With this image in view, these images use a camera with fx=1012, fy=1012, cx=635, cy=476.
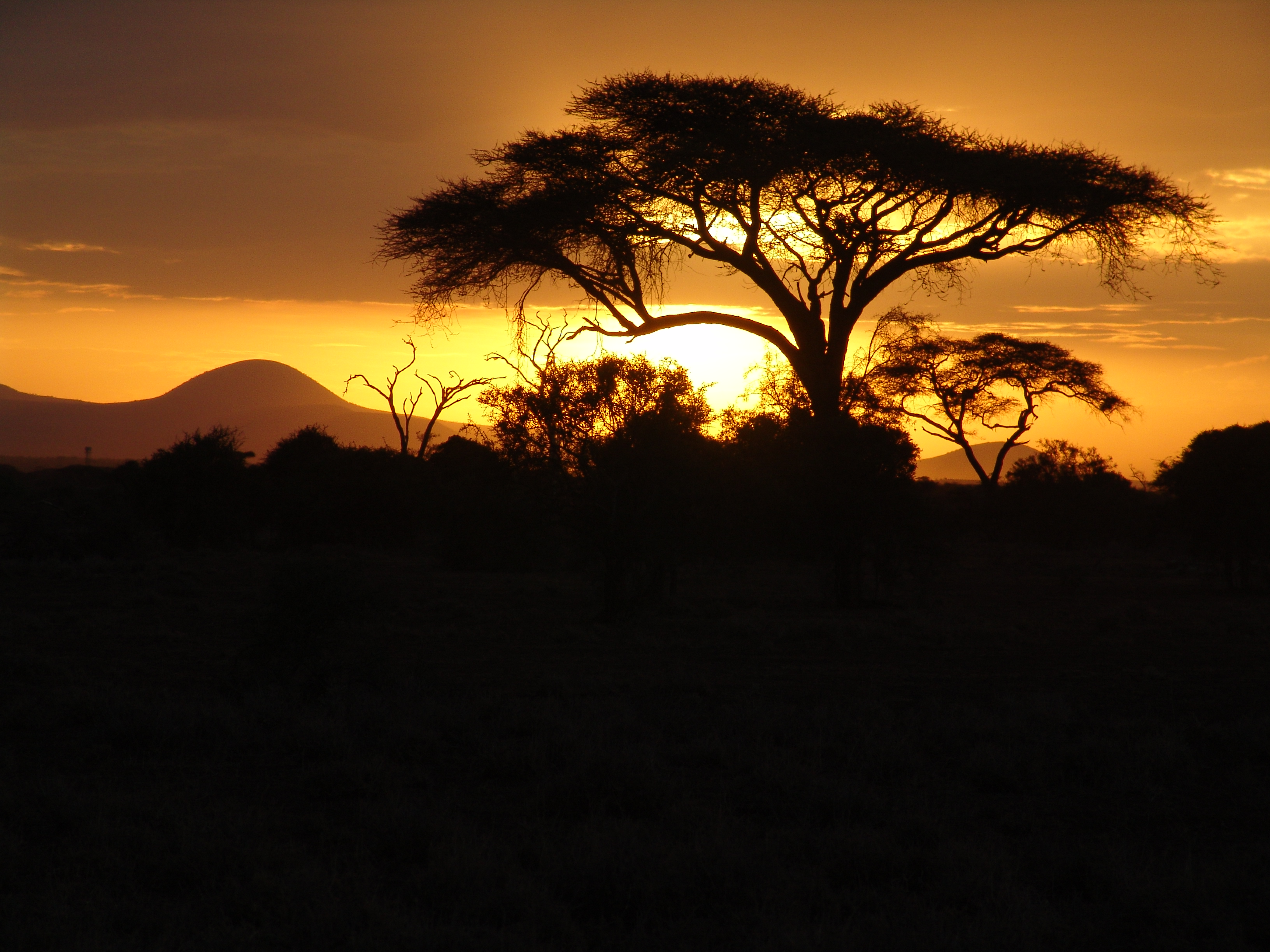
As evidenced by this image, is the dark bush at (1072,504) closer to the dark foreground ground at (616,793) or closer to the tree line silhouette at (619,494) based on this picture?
the tree line silhouette at (619,494)

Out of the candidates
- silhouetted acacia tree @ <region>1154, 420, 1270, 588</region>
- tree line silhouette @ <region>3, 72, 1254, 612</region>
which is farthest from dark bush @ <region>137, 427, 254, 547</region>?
silhouetted acacia tree @ <region>1154, 420, 1270, 588</region>

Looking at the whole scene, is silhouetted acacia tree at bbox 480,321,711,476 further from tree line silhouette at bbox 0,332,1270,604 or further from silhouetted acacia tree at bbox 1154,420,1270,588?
silhouetted acacia tree at bbox 1154,420,1270,588

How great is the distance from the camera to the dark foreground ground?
4.93 m

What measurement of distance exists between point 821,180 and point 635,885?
1613 cm

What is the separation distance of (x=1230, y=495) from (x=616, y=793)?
25209 mm

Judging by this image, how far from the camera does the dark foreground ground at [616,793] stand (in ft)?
16.2

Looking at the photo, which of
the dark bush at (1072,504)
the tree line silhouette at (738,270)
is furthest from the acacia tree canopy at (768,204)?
the dark bush at (1072,504)

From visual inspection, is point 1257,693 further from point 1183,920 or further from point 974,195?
point 974,195

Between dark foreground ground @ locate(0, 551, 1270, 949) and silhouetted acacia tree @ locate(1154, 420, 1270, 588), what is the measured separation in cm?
1239

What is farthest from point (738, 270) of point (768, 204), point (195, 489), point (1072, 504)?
point (1072, 504)

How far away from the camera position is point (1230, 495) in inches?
1043

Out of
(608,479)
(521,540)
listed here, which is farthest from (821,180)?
(521,540)

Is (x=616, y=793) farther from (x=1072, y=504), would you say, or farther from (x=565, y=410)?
(x=1072, y=504)

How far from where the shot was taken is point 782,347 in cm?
2089
